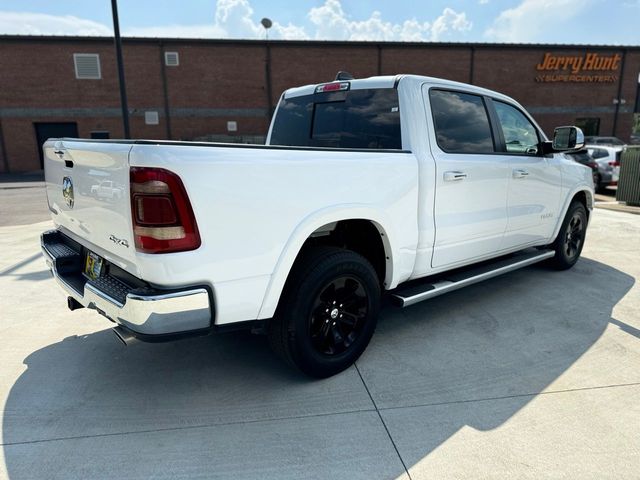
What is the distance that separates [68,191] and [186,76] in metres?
23.8

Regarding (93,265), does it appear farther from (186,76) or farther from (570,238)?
(186,76)

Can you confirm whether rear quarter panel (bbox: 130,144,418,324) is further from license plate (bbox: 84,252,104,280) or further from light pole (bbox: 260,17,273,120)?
light pole (bbox: 260,17,273,120)

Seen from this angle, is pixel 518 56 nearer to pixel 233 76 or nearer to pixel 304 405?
pixel 233 76

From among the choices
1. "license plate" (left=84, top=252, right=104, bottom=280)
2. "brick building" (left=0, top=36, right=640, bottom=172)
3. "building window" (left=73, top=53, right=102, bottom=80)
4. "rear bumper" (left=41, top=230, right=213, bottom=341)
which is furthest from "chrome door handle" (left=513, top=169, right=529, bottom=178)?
"building window" (left=73, top=53, right=102, bottom=80)

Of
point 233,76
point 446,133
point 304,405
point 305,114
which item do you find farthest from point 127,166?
point 233,76

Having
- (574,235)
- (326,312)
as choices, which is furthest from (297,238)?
(574,235)

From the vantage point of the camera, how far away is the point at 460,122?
3705 millimetres

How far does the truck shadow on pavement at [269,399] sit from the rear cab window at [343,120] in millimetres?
1630

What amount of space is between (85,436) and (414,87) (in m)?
3.19

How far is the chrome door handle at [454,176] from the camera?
134 inches

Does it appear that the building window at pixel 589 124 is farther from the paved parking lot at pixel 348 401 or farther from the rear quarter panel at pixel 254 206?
the rear quarter panel at pixel 254 206

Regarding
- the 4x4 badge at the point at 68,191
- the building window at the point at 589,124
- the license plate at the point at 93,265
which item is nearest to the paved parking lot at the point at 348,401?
the license plate at the point at 93,265

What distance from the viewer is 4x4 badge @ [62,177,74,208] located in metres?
2.82

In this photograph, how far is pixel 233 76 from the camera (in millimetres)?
24641
